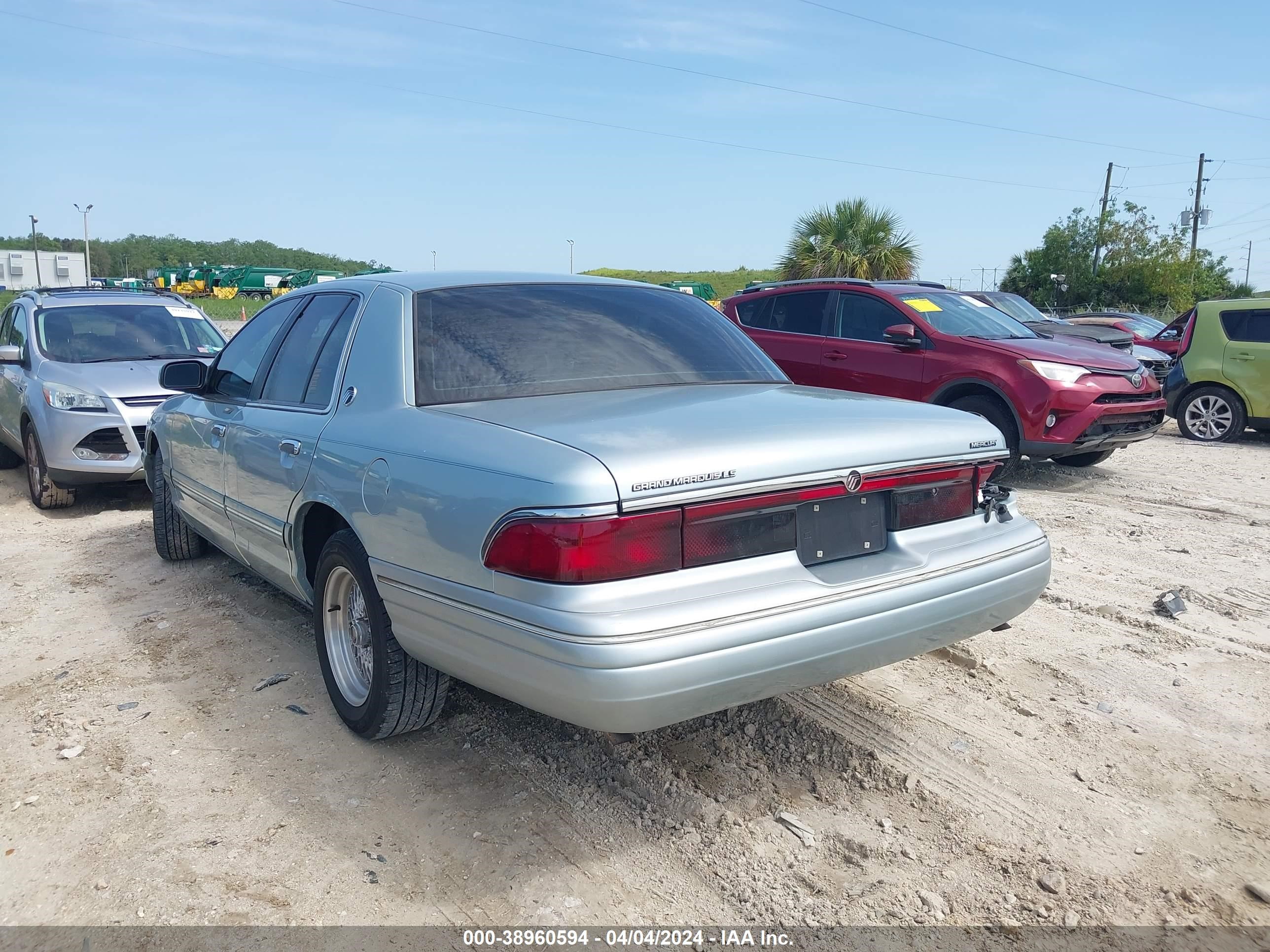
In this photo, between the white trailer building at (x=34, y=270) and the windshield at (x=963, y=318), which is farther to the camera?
the white trailer building at (x=34, y=270)

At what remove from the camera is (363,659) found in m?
3.48

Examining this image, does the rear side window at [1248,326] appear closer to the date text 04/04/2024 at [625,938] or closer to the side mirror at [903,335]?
the side mirror at [903,335]

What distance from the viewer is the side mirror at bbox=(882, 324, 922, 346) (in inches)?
319

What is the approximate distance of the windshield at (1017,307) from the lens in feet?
47.3

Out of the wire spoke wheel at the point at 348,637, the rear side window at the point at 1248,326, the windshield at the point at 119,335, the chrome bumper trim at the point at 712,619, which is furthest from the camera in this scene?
the rear side window at the point at 1248,326

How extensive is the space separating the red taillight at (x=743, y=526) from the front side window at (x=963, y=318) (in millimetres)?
6358

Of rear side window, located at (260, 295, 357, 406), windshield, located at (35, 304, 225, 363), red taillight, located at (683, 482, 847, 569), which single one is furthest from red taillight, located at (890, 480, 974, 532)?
windshield, located at (35, 304, 225, 363)

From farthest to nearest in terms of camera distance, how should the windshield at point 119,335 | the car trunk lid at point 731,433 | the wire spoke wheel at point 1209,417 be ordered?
the wire spoke wheel at point 1209,417 → the windshield at point 119,335 → the car trunk lid at point 731,433

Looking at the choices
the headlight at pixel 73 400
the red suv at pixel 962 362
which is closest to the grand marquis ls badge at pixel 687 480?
the red suv at pixel 962 362

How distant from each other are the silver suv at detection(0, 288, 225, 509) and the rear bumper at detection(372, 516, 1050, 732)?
533cm

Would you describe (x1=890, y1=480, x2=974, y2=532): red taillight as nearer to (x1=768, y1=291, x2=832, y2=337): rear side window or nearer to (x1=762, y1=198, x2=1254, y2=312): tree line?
(x1=768, y1=291, x2=832, y2=337): rear side window

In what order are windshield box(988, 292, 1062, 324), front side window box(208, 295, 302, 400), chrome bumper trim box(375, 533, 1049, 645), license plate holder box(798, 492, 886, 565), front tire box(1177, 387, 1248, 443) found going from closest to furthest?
chrome bumper trim box(375, 533, 1049, 645) → license plate holder box(798, 492, 886, 565) → front side window box(208, 295, 302, 400) → front tire box(1177, 387, 1248, 443) → windshield box(988, 292, 1062, 324)

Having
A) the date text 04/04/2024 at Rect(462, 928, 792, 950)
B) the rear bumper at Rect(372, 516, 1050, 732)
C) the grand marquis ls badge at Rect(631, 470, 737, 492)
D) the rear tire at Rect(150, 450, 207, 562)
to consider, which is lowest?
the date text 04/04/2024 at Rect(462, 928, 792, 950)

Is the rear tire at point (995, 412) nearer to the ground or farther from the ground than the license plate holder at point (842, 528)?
nearer to the ground
